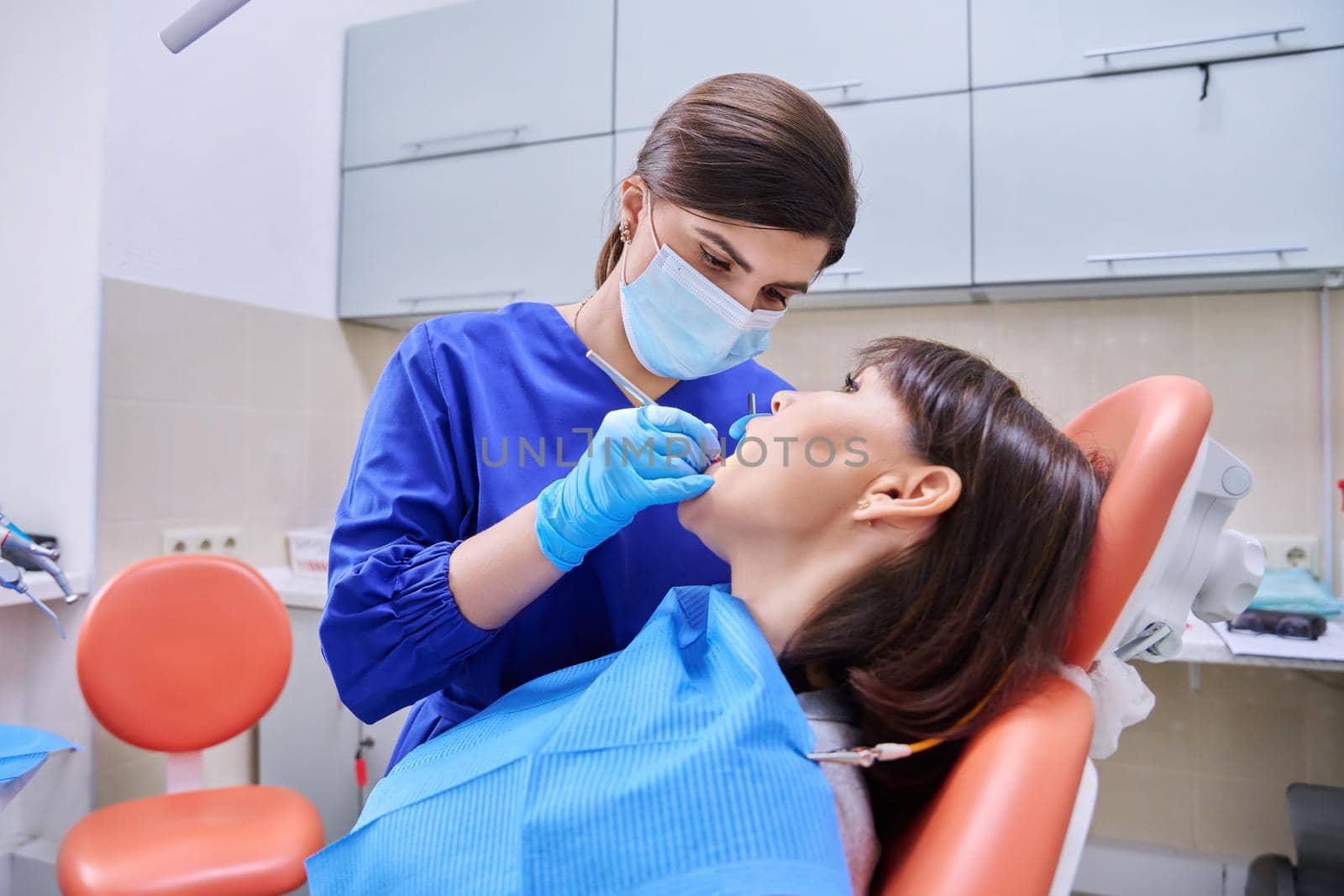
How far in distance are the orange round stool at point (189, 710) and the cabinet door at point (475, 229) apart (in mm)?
1077

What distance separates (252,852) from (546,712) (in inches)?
39.1

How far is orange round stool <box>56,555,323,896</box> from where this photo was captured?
1.43 m

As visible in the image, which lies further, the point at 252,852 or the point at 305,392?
the point at 305,392

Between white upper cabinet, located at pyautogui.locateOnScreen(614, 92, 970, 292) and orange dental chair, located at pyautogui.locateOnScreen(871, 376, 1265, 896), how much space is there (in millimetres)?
1310

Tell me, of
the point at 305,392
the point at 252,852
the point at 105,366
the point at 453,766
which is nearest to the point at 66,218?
the point at 105,366

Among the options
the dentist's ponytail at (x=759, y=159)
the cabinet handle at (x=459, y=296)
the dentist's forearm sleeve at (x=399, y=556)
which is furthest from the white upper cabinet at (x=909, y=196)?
the dentist's forearm sleeve at (x=399, y=556)

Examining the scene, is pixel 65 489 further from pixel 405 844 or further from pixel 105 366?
pixel 405 844

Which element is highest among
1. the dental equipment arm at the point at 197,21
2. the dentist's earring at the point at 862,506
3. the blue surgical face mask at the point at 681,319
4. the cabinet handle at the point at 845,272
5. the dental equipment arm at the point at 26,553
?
the dental equipment arm at the point at 197,21

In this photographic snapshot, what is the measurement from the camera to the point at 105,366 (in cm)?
198

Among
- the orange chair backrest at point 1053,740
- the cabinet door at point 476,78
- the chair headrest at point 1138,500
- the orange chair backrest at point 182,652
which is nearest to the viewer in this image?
the orange chair backrest at point 1053,740

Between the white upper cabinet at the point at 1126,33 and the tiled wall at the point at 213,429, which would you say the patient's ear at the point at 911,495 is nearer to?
the white upper cabinet at the point at 1126,33

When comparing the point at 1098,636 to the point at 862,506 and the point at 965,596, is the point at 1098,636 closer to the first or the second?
the point at 965,596

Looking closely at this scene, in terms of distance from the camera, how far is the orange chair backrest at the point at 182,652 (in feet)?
5.47

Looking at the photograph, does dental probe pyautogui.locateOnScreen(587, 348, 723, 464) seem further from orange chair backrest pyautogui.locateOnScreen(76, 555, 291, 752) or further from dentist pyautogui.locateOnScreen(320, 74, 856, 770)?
orange chair backrest pyautogui.locateOnScreen(76, 555, 291, 752)
